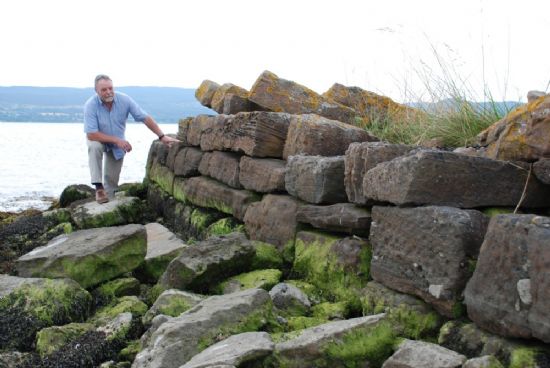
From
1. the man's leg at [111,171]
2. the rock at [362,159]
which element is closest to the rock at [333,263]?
the rock at [362,159]

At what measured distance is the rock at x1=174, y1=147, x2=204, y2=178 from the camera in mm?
9422

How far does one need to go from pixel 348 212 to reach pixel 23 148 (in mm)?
41897

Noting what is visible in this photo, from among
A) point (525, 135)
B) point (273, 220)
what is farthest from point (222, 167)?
point (525, 135)

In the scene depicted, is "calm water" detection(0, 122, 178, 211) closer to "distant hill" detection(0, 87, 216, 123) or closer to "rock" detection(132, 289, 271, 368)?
"rock" detection(132, 289, 271, 368)

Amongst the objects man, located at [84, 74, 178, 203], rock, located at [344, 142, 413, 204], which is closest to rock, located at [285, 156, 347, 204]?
rock, located at [344, 142, 413, 204]

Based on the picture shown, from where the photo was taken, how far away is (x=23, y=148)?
43.2m

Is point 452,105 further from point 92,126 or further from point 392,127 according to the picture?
point 92,126

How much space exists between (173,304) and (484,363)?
2.67m

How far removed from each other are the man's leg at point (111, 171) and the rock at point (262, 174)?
3697mm

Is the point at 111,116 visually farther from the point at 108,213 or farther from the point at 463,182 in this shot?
the point at 463,182

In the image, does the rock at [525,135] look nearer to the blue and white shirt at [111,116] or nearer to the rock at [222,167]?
the rock at [222,167]

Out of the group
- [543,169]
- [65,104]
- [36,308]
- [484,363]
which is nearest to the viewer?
[484,363]

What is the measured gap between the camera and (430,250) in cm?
414

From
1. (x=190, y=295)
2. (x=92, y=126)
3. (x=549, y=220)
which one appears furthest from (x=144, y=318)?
(x=92, y=126)
